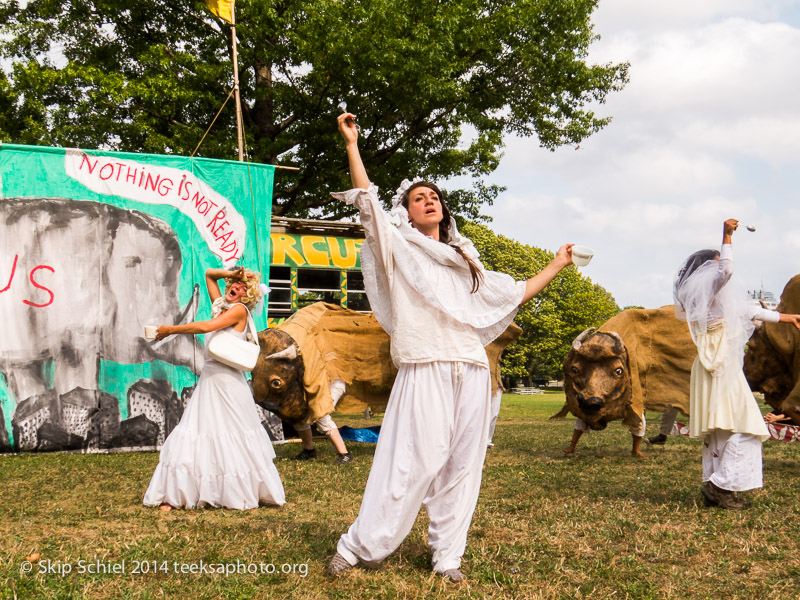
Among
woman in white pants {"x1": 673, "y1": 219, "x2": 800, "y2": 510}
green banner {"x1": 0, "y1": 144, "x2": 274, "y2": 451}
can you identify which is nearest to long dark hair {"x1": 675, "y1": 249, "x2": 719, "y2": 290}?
woman in white pants {"x1": 673, "y1": 219, "x2": 800, "y2": 510}

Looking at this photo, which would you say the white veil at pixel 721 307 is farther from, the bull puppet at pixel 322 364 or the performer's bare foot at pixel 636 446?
the bull puppet at pixel 322 364

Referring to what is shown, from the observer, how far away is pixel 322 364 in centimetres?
942

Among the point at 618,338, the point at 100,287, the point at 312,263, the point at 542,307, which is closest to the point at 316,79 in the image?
the point at 312,263

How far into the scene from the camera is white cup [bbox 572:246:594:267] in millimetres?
3854

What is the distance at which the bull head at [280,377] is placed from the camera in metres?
8.99

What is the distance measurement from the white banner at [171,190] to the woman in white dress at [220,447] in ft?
16.4

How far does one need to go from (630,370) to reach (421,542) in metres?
5.66

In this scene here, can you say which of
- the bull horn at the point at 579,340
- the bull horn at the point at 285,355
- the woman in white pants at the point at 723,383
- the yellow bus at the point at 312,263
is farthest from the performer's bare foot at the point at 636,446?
the yellow bus at the point at 312,263

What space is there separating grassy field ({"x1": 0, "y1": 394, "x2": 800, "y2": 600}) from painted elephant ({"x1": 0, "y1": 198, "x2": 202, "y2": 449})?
2.49m

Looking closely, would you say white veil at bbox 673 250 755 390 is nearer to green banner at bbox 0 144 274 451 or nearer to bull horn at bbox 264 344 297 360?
bull horn at bbox 264 344 297 360

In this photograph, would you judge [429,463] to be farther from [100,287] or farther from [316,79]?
[316,79]

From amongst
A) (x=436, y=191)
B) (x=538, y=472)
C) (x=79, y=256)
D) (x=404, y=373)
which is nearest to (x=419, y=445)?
(x=404, y=373)

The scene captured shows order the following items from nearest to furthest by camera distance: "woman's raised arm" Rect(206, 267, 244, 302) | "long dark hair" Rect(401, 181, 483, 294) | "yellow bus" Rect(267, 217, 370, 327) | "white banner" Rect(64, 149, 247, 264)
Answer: "long dark hair" Rect(401, 181, 483, 294) → "woman's raised arm" Rect(206, 267, 244, 302) → "white banner" Rect(64, 149, 247, 264) → "yellow bus" Rect(267, 217, 370, 327)

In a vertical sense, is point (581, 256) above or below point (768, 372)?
above
